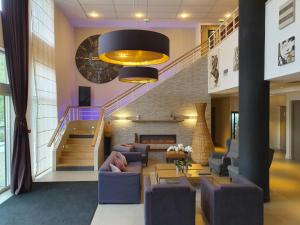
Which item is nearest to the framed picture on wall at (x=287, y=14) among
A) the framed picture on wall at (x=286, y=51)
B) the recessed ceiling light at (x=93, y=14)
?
the framed picture on wall at (x=286, y=51)

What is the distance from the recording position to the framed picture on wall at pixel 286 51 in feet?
15.5

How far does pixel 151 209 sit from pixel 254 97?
3.19 metres

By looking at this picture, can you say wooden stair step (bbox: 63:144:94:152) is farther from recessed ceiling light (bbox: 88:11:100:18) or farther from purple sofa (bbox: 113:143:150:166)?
recessed ceiling light (bbox: 88:11:100:18)

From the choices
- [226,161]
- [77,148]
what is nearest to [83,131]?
[77,148]

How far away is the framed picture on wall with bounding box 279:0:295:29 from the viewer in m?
4.68

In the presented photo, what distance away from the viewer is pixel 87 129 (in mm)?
11352

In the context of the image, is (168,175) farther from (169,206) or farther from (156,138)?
(156,138)

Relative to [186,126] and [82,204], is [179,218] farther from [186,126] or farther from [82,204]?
[186,126]

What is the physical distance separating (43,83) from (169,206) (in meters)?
6.12

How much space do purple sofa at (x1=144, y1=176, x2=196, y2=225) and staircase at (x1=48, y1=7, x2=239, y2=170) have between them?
4970 mm

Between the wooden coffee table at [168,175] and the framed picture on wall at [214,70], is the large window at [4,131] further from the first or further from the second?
the framed picture on wall at [214,70]

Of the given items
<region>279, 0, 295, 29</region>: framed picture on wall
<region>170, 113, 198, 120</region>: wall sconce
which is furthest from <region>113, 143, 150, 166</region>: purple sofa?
<region>279, 0, 295, 29</region>: framed picture on wall

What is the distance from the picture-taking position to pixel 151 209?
13.9 ft

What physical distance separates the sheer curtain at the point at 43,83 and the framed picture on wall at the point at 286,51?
252 inches
